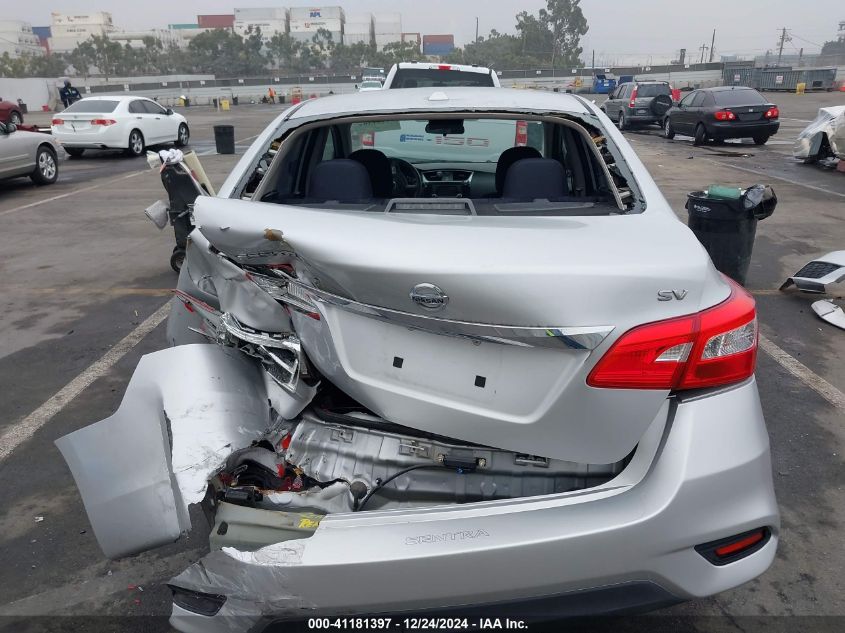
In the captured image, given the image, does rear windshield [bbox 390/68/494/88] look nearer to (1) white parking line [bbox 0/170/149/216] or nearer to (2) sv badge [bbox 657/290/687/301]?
(1) white parking line [bbox 0/170/149/216]

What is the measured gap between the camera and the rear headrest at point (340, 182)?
2918 mm

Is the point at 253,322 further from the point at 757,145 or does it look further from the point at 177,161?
the point at 757,145

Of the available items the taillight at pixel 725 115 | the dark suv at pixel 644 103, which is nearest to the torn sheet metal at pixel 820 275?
the taillight at pixel 725 115

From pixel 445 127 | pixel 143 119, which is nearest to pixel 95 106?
pixel 143 119

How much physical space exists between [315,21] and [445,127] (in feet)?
524

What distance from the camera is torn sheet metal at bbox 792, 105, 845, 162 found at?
12.5 metres

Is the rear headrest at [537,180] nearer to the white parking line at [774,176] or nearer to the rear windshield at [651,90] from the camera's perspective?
the white parking line at [774,176]

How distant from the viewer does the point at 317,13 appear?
159 metres

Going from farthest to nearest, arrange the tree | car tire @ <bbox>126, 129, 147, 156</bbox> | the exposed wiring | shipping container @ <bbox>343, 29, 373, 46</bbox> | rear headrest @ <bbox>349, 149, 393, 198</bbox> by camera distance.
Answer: shipping container @ <bbox>343, 29, 373, 46</bbox>
the tree
car tire @ <bbox>126, 129, 147, 156</bbox>
rear headrest @ <bbox>349, 149, 393, 198</bbox>
the exposed wiring

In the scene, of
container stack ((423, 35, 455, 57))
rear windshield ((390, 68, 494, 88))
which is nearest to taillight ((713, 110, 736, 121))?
rear windshield ((390, 68, 494, 88))

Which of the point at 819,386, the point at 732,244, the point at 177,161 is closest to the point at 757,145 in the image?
the point at 732,244

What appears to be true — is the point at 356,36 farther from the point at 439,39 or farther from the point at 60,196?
the point at 60,196

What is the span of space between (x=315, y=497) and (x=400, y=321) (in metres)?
0.60

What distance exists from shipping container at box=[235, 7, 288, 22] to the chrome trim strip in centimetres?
16446
